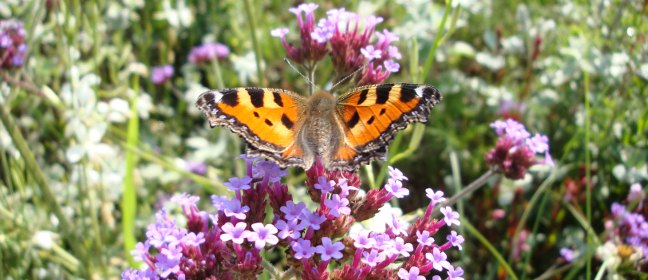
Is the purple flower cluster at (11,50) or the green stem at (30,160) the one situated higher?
the purple flower cluster at (11,50)

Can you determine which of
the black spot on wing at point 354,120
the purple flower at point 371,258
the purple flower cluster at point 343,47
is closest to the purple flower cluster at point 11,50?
the purple flower cluster at point 343,47

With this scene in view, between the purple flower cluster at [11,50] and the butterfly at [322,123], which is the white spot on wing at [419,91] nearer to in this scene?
the butterfly at [322,123]

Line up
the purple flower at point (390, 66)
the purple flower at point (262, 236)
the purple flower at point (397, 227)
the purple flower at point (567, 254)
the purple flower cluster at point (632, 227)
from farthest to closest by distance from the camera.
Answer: the purple flower at point (567, 254) < the purple flower cluster at point (632, 227) < the purple flower at point (390, 66) < the purple flower at point (397, 227) < the purple flower at point (262, 236)

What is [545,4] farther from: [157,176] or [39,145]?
[39,145]

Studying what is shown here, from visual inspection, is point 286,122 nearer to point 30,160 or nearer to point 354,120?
point 354,120

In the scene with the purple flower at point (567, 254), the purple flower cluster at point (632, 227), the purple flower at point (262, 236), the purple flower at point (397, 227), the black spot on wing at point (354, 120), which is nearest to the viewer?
the purple flower at point (262, 236)

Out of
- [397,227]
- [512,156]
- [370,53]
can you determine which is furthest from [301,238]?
[512,156]

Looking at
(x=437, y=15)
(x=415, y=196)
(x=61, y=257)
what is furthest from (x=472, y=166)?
(x=61, y=257)

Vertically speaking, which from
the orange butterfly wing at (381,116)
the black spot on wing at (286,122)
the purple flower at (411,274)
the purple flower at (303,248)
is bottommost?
the purple flower at (411,274)
